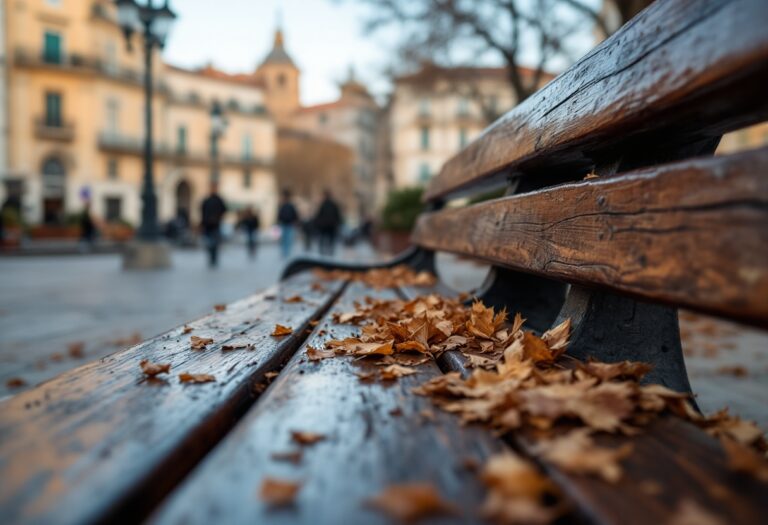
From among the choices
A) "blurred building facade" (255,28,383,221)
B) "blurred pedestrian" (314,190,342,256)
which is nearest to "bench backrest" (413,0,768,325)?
"blurred pedestrian" (314,190,342,256)

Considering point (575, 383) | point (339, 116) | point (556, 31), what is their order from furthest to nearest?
point (339, 116)
point (556, 31)
point (575, 383)

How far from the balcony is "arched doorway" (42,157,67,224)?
1.53 meters

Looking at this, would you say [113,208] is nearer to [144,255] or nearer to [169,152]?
[169,152]

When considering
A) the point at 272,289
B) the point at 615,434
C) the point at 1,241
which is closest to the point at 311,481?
the point at 615,434

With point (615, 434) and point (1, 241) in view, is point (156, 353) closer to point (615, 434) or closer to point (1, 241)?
point (615, 434)

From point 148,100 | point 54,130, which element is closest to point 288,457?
point 148,100

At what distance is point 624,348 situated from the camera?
122 centimetres

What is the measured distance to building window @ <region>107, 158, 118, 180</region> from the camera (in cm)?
3725

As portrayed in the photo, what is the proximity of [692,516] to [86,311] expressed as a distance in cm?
558

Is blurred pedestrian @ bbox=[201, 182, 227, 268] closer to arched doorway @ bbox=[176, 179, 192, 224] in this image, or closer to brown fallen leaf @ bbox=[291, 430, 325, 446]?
brown fallen leaf @ bbox=[291, 430, 325, 446]

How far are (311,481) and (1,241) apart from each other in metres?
19.5

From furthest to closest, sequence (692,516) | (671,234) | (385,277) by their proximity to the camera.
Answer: (385,277)
(671,234)
(692,516)

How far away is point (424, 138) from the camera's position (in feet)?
156

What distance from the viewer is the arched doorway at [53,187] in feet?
113
